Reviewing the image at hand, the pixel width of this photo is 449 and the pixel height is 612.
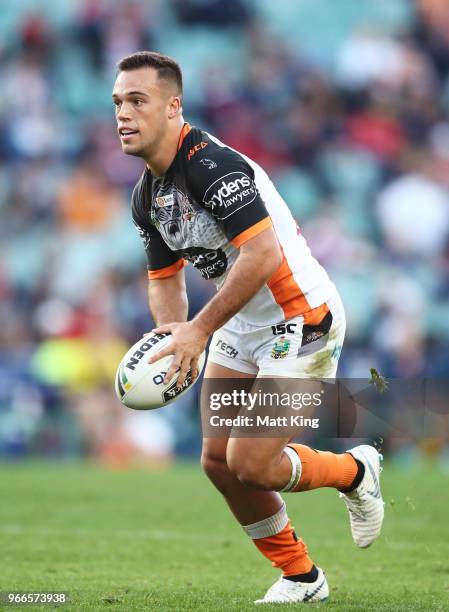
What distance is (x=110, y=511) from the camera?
8828 millimetres

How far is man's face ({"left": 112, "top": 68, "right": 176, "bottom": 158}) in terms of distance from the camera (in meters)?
4.98

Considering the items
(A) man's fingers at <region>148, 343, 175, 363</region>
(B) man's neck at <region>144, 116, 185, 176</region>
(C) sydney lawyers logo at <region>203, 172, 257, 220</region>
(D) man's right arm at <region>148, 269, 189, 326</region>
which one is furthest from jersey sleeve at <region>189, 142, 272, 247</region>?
(D) man's right arm at <region>148, 269, 189, 326</region>

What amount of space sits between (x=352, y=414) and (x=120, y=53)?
11.4 meters

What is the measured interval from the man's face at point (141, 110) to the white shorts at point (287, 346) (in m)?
1.00

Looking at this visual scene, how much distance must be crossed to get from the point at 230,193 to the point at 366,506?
68.4 inches

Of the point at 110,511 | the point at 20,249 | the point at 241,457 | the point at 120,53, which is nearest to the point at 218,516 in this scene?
the point at 110,511

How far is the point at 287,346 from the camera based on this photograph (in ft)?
17.2

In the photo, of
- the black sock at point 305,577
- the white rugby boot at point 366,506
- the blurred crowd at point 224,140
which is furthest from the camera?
the blurred crowd at point 224,140

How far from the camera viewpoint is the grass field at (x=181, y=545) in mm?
5359

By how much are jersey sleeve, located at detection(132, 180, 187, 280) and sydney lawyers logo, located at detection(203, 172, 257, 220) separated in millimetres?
605

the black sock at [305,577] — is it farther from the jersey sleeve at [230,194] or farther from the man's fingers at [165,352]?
the jersey sleeve at [230,194]

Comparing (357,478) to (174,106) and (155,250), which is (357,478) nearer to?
(155,250)

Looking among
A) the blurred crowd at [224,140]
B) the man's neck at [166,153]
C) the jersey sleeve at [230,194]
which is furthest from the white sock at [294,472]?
the blurred crowd at [224,140]

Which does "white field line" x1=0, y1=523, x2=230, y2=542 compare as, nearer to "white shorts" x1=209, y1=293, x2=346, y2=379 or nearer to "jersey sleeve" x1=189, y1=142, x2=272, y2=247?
"white shorts" x1=209, y1=293, x2=346, y2=379
